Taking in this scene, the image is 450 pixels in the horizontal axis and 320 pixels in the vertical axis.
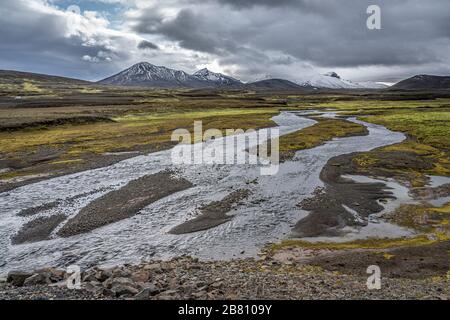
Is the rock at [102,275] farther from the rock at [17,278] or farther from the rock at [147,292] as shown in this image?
the rock at [17,278]

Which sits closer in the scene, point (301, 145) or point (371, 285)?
point (371, 285)

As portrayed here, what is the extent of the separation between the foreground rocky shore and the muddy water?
9.63ft

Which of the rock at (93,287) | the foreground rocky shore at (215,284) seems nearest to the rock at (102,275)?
the foreground rocky shore at (215,284)

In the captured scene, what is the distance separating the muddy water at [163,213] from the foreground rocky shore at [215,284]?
293 cm

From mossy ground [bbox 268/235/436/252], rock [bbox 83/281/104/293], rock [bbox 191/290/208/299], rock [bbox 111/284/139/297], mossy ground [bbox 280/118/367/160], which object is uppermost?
mossy ground [bbox 280/118/367/160]

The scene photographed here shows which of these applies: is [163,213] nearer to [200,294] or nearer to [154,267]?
[154,267]

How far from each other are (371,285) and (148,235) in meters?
14.4

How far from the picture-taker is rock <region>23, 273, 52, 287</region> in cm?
1720

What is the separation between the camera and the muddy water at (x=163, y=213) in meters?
22.6

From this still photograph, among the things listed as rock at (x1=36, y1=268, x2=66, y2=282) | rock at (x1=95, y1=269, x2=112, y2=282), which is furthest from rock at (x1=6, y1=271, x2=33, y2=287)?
rock at (x1=95, y1=269, x2=112, y2=282)

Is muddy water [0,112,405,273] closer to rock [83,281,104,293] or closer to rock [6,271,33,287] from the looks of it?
rock [6,271,33,287]
